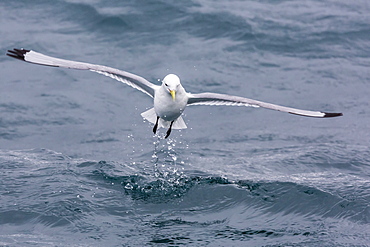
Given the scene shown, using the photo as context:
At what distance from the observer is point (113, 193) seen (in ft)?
32.6

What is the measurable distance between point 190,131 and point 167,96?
8.86 ft

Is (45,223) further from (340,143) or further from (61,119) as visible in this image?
(340,143)

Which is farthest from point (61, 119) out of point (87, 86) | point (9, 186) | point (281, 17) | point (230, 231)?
point (281, 17)

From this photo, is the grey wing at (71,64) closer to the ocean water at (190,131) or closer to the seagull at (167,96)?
the seagull at (167,96)

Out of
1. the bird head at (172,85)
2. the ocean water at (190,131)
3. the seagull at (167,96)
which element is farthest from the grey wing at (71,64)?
the ocean water at (190,131)

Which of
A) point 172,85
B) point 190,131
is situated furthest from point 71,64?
point 190,131

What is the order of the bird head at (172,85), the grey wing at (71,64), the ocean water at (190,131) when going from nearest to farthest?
the ocean water at (190,131) → the grey wing at (71,64) → the bird head at (172,85)

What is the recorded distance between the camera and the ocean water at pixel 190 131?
9.12m

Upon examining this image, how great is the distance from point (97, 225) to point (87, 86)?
5.61 m

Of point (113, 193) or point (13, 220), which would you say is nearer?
point (13, 220)

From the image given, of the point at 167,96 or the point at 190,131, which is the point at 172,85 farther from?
the point at 190,131

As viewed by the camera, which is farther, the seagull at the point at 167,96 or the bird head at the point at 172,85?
the bird head at the point at 172,85

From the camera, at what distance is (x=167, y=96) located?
10188 mm

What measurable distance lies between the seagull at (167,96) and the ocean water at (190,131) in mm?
1052
